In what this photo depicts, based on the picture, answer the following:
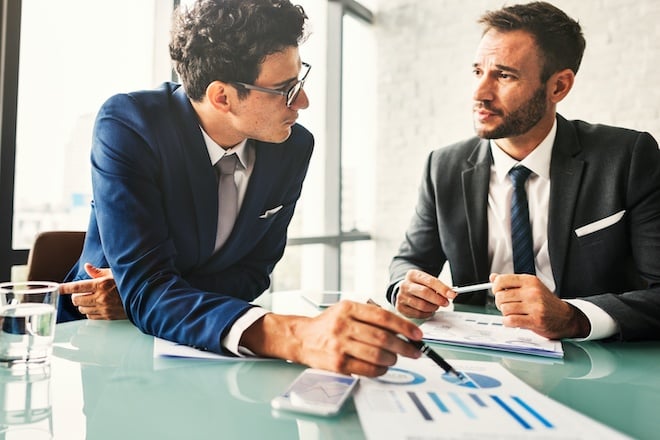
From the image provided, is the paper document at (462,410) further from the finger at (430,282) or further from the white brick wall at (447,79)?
the white brick wall at (447,79)

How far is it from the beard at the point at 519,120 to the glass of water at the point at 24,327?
5.15 ft

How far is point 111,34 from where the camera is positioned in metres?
3.01

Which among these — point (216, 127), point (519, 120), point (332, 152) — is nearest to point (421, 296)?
point (216, 127)

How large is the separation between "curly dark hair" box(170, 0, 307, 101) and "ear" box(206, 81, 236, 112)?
15mm

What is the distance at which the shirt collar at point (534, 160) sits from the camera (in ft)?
6.07

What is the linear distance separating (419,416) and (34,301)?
2.17ft

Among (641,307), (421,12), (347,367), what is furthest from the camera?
(421,12)

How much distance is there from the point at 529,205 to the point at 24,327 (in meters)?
1.54

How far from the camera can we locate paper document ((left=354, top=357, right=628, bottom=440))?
61 cm

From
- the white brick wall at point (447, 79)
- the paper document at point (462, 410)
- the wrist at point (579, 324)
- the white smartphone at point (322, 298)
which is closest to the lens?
the paper document at point (462, 410)

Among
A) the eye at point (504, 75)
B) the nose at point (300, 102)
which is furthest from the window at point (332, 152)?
the nose at point (300, 102)

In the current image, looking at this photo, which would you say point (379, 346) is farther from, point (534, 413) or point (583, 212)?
point (583, 212)

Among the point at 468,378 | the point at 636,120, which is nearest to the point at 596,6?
the point at 636,120

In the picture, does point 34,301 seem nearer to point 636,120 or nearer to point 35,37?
point 35,37
